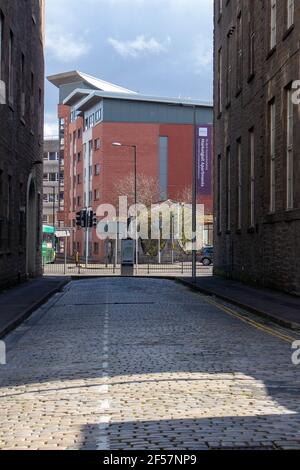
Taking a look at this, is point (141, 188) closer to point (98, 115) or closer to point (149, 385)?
point (98, 115)

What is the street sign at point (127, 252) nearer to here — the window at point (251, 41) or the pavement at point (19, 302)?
the pavement at point (19, 302)

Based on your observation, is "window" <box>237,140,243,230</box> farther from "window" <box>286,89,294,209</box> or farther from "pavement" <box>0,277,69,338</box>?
"pavement" <box>0,277,69,338</box>

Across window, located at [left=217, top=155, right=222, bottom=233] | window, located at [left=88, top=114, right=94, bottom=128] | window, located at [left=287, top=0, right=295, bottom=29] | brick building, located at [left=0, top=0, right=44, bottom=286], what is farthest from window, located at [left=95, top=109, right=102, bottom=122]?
window, located at [left=287, top=0, right=295, bottom=29]

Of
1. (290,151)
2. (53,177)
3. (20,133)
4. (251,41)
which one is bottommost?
(290,151)

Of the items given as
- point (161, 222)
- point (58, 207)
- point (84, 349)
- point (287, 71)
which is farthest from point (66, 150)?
point (84, 349)

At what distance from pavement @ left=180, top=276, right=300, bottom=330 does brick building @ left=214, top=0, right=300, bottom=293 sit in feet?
2.22

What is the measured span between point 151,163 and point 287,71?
60196 mm

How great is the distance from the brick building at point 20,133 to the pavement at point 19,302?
35.9 inches

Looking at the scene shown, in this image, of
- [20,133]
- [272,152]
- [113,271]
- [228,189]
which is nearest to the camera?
[272,152]

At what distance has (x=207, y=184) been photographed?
2366 inches

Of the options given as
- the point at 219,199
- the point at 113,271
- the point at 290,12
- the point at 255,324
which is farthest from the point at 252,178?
the point at 113,271

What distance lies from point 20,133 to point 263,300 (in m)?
12.4

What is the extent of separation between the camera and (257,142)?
26.3 metres

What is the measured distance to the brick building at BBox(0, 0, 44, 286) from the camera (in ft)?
→ 74.8
